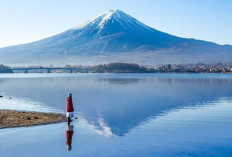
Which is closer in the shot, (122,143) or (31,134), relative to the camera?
(122,143)

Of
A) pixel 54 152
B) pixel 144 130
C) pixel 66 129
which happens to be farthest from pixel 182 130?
pixel 54 152

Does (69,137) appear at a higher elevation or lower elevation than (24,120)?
lower

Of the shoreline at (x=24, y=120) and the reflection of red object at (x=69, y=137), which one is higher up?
the shoreline at (x=24, y=120)

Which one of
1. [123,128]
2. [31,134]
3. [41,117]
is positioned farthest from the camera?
[41,117]

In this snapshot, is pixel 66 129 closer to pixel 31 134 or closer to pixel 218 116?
pixel 31 134

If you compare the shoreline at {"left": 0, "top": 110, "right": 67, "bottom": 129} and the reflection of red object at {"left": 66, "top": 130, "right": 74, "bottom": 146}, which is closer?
the reflection of red object at {"left": 66, "top": 130, "right": 74, "bottom": 146}

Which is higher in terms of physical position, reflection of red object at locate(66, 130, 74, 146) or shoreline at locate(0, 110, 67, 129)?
shoreline at locate(0, 110, 67, 129)

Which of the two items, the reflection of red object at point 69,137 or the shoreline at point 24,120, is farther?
the shoreline at point 24,120

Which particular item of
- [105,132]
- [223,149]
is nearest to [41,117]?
[105,132]

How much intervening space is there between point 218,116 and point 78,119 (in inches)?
384

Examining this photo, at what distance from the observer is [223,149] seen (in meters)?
14.2

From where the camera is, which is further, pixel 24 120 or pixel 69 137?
pixel 24 120

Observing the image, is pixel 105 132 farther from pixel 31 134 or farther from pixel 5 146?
pixel 5 146

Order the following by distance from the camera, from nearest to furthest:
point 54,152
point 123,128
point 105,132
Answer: point 54,152
point 105,132
point 123,128
